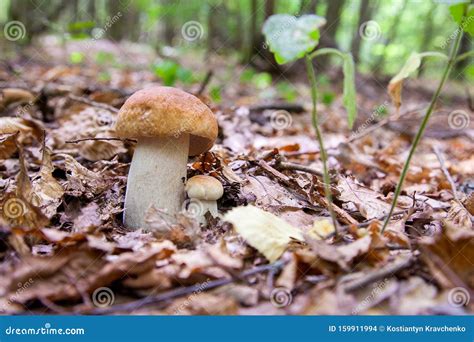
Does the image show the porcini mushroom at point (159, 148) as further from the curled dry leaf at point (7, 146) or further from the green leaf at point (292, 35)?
the curled dry leaf at point (7, 146)

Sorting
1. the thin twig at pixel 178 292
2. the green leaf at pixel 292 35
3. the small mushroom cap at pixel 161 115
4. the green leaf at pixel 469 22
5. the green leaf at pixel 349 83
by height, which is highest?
the green leaf at pixel 469 22

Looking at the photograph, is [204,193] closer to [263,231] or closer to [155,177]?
[155,177]

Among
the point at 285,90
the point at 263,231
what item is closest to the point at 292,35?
the point at 263,231

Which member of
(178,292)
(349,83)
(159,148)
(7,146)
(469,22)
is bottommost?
(178,292)

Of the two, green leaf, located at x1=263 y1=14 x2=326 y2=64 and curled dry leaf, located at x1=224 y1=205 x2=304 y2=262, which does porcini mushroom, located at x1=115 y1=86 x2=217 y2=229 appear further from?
green leaf, located at x1=263 y1=14 x2=326 y2=64

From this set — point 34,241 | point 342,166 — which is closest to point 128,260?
point 34,241

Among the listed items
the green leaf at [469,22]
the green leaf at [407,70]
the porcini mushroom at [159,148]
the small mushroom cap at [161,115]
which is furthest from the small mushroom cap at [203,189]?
the green leaf at [469,22]
